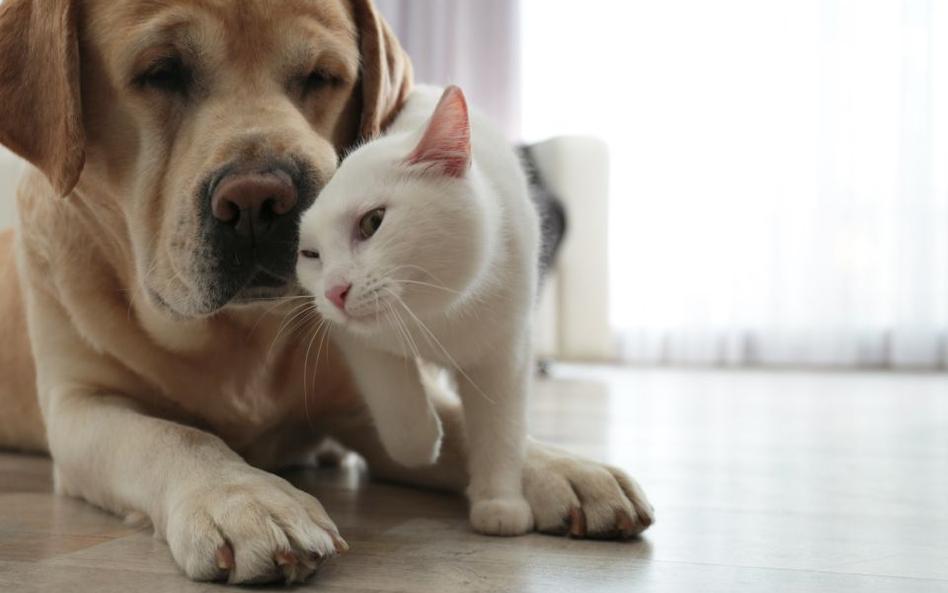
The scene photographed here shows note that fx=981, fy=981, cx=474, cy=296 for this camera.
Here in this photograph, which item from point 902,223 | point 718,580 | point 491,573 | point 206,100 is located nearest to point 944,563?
point 718,580

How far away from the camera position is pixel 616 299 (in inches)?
240

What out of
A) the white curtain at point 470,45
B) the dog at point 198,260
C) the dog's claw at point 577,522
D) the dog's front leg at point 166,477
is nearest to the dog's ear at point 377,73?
the dog at point 198,260

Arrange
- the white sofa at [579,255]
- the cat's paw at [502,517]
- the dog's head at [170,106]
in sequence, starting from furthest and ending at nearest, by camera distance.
Answer: 1. the white sofa at [579,255]
2. the dog's head at [170,106]
3. the cat's paw at [502,517]

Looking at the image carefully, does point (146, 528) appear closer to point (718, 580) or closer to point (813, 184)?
Answer: point (718, 580)

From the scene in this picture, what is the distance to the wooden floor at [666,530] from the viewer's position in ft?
3.66

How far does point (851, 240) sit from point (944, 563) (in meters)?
4.92

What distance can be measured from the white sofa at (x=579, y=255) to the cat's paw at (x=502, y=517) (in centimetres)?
421

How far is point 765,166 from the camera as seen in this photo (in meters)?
5.88

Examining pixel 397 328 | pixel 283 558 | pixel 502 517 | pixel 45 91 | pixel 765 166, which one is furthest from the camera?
pixel 765 166

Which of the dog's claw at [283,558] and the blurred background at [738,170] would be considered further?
the blurred background at [738,170]

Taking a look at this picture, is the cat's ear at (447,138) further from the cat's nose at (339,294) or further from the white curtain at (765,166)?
the white curtain at (765,166)

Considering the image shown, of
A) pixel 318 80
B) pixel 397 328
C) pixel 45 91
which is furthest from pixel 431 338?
pixel 45 91

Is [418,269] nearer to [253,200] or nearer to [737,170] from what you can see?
[253,200]

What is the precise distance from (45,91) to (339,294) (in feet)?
2.42
